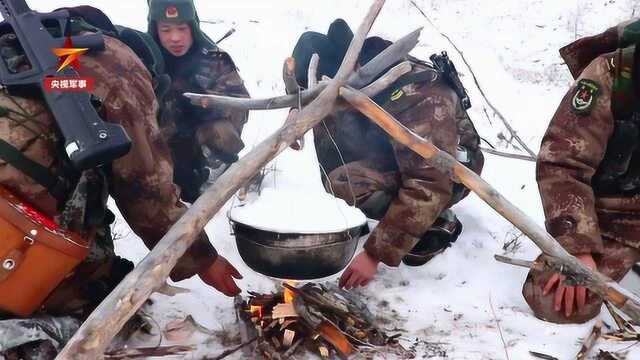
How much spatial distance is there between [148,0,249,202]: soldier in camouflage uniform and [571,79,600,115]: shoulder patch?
2.36 m

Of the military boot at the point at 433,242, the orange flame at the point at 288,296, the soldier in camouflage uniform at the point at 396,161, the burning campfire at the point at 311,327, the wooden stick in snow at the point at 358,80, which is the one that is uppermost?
the wooden stick in snow at the point at 358,80

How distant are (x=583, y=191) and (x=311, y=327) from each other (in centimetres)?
154

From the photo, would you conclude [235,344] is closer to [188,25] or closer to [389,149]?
[389,149]

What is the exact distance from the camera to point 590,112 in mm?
2789

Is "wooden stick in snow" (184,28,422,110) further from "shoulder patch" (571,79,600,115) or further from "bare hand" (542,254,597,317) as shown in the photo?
"bare hand" (542,254,597,317)

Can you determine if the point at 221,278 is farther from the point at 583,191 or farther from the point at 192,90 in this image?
the point at 192,90

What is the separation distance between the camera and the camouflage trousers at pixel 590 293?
8.67 feet

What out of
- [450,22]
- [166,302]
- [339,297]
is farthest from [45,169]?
[450,22]

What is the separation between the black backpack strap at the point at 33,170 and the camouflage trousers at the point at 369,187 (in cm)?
163

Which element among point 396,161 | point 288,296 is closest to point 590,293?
point 396,161

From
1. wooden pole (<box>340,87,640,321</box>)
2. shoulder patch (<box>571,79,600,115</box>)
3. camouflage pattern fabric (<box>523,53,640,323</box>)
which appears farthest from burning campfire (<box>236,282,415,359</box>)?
shoulder patch (<box>571,79,600,115</box>)

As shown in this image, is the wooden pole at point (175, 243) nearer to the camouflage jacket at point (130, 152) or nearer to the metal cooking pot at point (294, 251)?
the camouflage jacket at point (130, 152)

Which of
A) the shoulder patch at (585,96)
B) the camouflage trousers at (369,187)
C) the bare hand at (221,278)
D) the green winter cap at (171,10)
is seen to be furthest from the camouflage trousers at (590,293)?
the green winter cap at (171,10)

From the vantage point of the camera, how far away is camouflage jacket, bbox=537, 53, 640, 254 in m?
2.72
